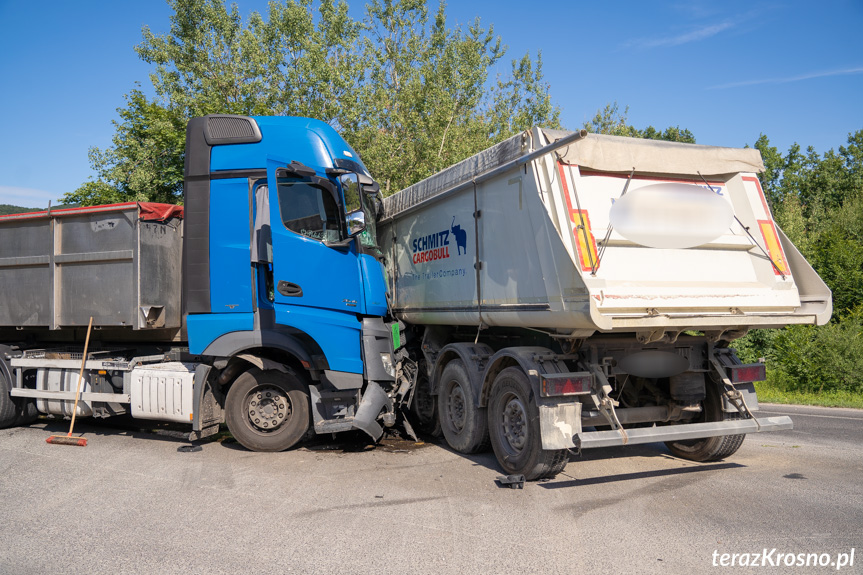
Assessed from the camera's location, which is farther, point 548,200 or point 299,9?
point 299,9

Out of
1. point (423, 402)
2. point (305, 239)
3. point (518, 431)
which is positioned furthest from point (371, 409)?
point (305, 239)

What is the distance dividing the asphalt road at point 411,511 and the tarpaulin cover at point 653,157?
9.65 feet

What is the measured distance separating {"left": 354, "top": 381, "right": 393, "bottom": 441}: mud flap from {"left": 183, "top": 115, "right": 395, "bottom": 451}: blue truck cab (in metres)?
0.01

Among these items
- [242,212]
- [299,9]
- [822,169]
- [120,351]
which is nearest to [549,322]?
[242,212]

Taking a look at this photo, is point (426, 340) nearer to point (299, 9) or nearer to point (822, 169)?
point (299, 9)

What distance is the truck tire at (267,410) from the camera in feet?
23.8

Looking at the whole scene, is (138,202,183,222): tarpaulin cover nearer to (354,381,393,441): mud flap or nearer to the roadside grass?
(354,381,393,441): mud flap

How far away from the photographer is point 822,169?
4403 centimetres

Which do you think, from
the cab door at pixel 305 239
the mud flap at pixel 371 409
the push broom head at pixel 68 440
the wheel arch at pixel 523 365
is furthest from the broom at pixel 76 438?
the wheel arch at pixel 523 365

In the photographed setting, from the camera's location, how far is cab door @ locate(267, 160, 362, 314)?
711cm

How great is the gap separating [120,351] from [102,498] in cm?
344

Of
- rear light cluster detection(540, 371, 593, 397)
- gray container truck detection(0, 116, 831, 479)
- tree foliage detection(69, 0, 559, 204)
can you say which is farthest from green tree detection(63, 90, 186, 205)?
rear light cluster detection(540, 371, 593, 397)

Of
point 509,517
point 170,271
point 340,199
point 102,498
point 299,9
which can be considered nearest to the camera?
point 509,517

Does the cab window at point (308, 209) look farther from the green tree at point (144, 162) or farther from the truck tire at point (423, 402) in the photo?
the green tree at point (144, 162)
